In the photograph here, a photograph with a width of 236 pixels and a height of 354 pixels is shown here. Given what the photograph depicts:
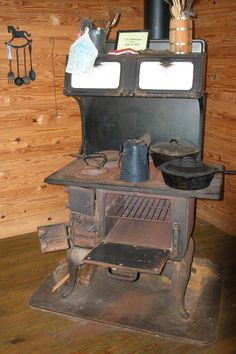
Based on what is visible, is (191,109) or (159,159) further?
(191,109)

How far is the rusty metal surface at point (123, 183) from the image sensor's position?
1.63m

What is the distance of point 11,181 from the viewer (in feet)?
8.56

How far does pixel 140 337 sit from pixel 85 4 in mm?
2061

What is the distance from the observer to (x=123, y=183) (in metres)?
1.72

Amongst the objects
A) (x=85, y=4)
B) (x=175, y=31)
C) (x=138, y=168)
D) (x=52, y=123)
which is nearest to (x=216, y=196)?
(x=138, y=168)

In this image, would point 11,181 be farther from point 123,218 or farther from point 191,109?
point 191,109

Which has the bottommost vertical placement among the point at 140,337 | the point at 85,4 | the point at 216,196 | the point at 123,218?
the point at 140,337

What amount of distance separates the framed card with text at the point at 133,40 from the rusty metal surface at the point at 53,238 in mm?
1072

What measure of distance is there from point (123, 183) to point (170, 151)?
0.99ft

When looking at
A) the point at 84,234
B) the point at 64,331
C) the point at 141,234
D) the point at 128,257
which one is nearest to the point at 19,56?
the point at 84,234

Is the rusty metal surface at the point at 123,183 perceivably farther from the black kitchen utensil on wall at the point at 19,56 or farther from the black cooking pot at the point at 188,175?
the black kitchen utensil on wall at the point at 19,56

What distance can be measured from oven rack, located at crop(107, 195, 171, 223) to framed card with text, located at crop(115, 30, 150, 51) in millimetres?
828

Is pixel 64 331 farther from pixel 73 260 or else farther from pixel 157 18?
pixel 157 18

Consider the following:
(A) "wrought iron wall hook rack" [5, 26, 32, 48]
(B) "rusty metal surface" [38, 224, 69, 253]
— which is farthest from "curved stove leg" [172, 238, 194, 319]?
(A) "wrought iron wall hook rack" [5, 26, 32, 48]
